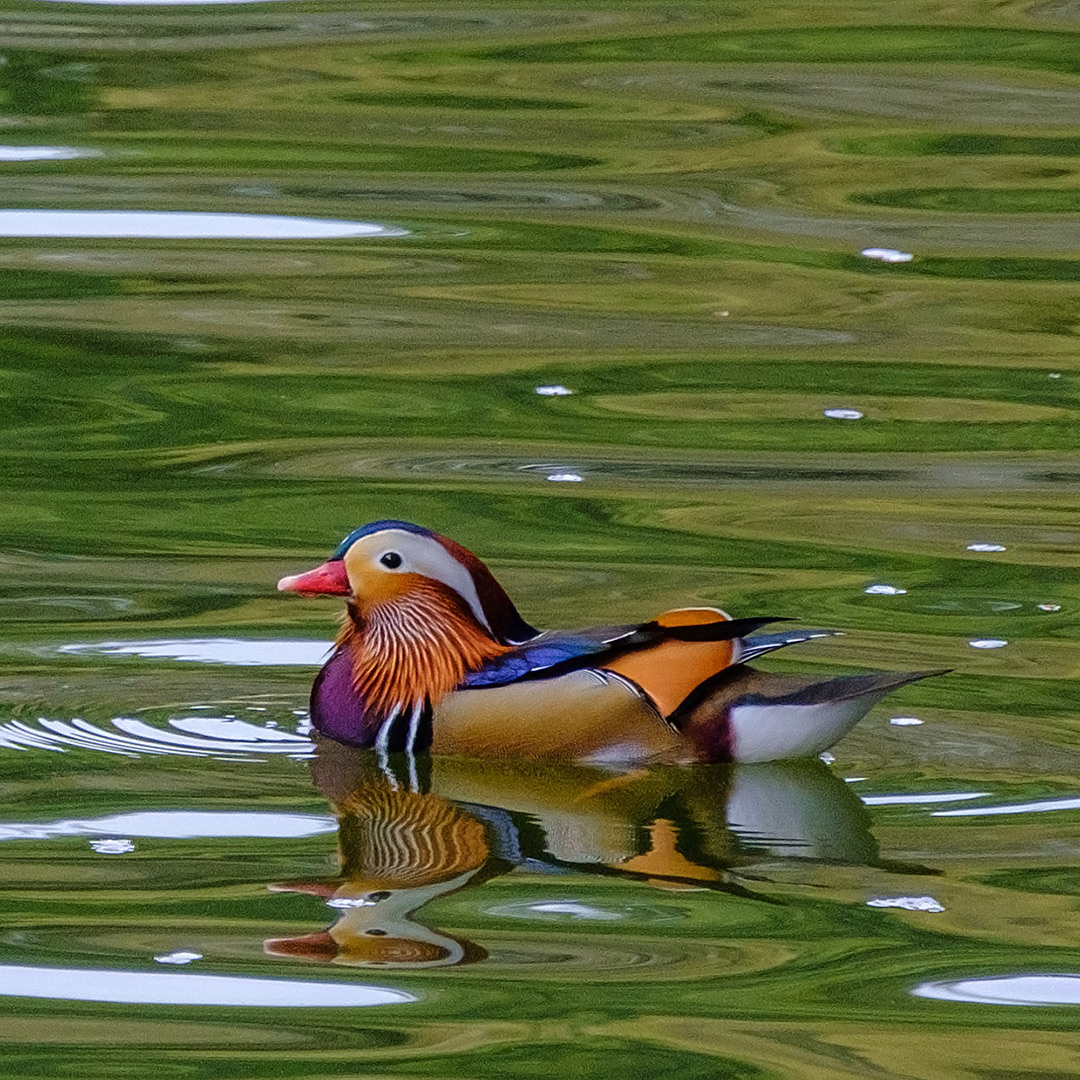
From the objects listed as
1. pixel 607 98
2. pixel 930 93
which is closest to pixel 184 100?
pixel 607 98

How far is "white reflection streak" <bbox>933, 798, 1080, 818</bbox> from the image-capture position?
17.4 feet

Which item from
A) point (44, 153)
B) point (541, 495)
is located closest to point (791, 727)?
point (541, 495)

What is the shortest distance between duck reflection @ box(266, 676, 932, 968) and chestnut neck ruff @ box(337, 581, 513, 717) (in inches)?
6.0

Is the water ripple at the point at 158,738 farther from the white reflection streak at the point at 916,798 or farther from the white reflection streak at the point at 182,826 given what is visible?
the white reflection streak at the point at 916,798

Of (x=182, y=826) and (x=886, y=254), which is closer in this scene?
(x=182, y=826)

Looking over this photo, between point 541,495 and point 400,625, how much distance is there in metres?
1.59

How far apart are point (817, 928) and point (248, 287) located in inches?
203

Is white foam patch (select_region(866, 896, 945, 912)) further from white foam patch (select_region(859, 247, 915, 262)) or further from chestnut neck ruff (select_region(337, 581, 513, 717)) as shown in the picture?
white foam patch (select_region(859, 247, 915, 262))

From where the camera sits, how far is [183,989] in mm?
4547

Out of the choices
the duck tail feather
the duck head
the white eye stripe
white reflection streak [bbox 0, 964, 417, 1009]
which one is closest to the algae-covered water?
white reflection streak [bbox 0, 964, 417, 1009]

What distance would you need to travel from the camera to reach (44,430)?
825cm

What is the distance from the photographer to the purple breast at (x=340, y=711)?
5.87m

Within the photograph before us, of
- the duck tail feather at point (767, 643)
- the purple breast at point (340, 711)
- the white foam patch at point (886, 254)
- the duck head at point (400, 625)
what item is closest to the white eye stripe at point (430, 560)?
the duck head at point (400, 625)

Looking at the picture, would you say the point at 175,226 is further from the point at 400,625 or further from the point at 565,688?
the point at 565,688
